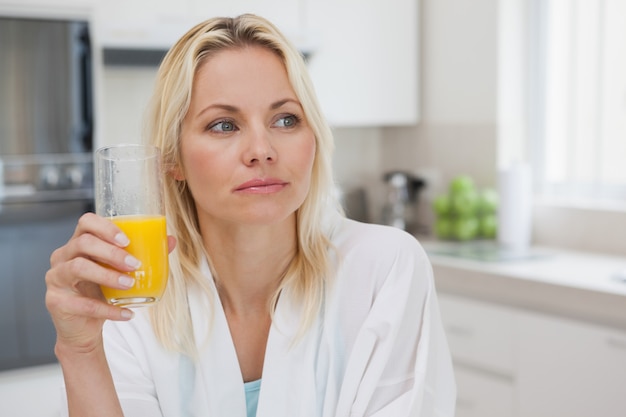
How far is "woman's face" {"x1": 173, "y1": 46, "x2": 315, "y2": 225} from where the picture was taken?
1322 mm

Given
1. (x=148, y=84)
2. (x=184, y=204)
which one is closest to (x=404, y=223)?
(x=148, y=84)

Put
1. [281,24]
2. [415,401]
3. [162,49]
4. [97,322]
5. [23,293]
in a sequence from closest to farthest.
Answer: [97,322] → [415,401] → [23,293] → [162,49] → [281,24]

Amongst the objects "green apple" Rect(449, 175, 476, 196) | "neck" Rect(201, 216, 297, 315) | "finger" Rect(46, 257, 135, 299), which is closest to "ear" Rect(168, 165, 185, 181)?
"neck" Rect(201, 216, 297, 315)

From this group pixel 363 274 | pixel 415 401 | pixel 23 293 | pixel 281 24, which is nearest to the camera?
pixel 415 401

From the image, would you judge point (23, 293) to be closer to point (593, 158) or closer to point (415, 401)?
point (415, 401)

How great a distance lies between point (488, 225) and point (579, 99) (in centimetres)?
60

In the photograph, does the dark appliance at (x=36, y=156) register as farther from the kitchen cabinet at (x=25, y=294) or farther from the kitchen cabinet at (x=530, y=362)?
the kitchen cabinet at (x=530, y=362)

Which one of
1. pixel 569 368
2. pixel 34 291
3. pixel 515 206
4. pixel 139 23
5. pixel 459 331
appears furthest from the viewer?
pixel 515 206

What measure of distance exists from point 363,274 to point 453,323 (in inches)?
59.0

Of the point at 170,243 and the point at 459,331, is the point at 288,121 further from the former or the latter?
the point at 459,331

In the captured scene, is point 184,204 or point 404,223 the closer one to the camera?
point 184,204

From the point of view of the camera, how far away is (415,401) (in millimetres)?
1351

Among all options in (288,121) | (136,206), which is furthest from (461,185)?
(136,206)

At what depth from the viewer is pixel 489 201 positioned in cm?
334
